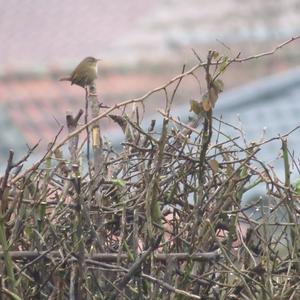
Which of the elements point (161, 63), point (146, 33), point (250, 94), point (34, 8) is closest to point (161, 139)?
point (250, 94)

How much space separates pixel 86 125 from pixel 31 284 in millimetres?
286

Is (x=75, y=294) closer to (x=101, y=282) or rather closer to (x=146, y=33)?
(x=101, y=282)

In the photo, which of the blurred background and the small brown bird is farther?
the blurred background

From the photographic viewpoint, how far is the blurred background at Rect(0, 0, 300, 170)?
12.0m

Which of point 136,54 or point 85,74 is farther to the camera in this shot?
point 136,54

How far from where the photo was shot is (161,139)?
81.7 inches

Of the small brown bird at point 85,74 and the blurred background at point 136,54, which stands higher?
the blurred background at point 136,54

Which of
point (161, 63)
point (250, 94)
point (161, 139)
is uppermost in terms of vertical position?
point (161, 63)

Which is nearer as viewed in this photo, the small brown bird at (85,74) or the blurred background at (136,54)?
the small brown bird at (85,74)

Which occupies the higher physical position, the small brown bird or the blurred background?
the blurred background

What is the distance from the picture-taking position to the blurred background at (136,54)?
12.0 meters

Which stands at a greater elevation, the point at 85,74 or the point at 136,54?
the point at 136,54

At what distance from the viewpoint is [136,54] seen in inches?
669

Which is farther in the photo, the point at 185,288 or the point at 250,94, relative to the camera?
the point at 250,94
